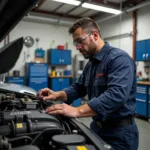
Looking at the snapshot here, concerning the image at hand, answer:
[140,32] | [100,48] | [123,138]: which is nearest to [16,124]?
[123,138]

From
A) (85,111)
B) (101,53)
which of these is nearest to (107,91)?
(85,111)

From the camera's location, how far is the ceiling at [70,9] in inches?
223

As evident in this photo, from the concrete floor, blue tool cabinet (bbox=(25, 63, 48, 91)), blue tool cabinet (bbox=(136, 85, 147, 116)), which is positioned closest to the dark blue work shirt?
the concrete floor

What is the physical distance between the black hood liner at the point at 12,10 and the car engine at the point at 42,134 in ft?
1.87

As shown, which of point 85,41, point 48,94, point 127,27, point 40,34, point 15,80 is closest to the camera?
point 85,41

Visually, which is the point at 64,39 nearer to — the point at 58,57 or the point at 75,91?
the point at 58,57

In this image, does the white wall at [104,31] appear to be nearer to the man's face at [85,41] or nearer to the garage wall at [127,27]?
the garage wall at [127,27]

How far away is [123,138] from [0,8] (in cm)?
115

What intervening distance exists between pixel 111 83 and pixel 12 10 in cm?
74

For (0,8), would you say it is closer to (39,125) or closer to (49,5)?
(39,125)

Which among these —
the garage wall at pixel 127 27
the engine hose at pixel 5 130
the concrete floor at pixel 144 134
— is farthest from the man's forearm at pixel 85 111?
the garage wall at pixel 127 27

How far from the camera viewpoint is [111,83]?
1.25 m

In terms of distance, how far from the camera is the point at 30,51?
6.79 metres

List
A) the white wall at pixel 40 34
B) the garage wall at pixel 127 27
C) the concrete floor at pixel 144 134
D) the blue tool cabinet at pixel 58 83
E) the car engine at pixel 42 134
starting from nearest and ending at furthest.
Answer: the car engine at pixel 42 134
the concrete floor at pixel 144 134
the garage wall at pixel 127 27
the blue tool cabinet at pixel 58 83
the white wall at pixel 40 34
